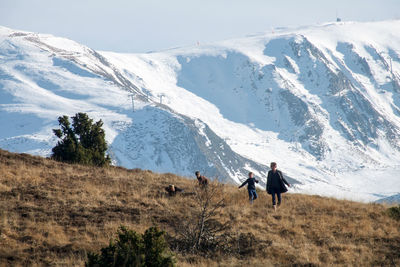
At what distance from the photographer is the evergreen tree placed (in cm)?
3019

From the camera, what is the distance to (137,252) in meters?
11.6

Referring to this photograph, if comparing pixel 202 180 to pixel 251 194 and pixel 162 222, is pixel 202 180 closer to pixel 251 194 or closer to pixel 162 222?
pixel 251 194

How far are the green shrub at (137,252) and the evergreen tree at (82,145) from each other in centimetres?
1837

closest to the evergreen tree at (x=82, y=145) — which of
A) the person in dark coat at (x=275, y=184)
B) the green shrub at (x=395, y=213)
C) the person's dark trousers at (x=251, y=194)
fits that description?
the person's dark trousers at (x=251, y=194)

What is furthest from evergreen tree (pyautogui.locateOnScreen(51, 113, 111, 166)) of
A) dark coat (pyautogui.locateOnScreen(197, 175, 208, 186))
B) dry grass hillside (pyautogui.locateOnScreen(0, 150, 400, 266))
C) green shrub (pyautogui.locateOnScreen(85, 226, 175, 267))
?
green shrub (pyautogui.locateOnScreen(85, 226, 175, 267))

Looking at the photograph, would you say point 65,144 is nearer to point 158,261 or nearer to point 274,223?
point 274,223

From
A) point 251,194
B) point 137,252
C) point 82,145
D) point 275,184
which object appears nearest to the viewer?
point 137,252

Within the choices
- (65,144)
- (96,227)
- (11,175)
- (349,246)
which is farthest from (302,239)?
(65,144)

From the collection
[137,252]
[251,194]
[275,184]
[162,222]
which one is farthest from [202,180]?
[137,252]

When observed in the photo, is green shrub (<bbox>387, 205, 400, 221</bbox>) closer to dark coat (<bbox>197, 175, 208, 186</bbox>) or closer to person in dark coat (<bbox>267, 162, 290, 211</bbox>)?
person in dark coat (<bbox>267, 162, 290, 211</bbox>)

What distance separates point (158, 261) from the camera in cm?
1150

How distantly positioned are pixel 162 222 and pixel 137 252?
18.7 ft

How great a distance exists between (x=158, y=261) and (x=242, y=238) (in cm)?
522

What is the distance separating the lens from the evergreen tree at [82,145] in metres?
30.2
